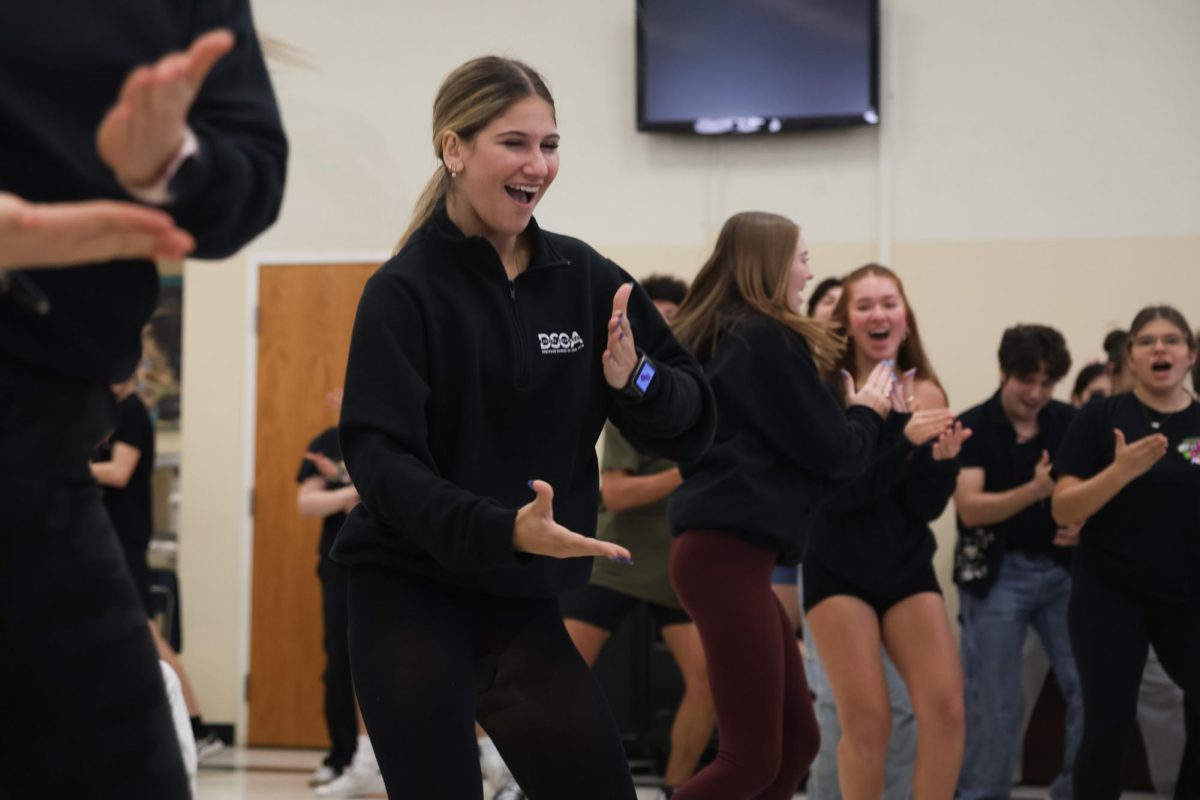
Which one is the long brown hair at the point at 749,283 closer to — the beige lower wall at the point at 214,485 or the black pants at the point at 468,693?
the black pants at the point at 468,693

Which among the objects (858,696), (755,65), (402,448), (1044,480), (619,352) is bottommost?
(858,696)

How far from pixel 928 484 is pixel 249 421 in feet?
13.8

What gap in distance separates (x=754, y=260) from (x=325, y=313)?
13.3 feet

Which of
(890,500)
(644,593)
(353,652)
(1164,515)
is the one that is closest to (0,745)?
(353,652)

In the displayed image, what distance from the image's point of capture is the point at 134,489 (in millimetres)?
5559

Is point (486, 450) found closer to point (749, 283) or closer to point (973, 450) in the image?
point (749, 283)

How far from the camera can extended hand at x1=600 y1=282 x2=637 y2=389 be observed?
2189mm

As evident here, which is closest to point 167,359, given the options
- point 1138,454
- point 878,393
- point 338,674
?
point 338,674

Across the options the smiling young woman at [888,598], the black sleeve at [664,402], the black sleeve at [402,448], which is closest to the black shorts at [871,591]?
the smiling young woman at [888,598]

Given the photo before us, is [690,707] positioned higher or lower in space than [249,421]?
lower

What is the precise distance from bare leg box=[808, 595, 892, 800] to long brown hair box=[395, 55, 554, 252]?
1.98 m

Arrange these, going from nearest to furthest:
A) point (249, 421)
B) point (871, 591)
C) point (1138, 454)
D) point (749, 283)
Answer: point (749, 283) → point (871, 591) → point (1138, 454) → point (249, 421)

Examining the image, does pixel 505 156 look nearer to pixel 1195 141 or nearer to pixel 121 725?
pixel 121 725

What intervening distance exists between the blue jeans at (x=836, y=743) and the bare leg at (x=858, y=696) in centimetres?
48
